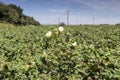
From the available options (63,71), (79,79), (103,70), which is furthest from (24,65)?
(103,70)

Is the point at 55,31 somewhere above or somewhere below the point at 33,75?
above

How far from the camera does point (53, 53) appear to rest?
14.5 ft

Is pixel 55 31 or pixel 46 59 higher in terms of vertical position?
pixel 55 31

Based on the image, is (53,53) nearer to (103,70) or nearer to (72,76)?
(72,76)

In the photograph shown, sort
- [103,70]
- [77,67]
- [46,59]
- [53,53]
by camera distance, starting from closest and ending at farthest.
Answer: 1. [103,70]
2. [77,67]
3. [46,59]
4. [53,53]

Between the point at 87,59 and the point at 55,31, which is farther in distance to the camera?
the point at 55,31

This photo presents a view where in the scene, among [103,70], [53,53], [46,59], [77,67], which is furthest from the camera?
[53,53]

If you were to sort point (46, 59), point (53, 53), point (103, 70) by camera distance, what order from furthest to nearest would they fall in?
point (53, 53) → point (46, 59) → point (103, 70)

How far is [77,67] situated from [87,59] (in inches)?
7.6

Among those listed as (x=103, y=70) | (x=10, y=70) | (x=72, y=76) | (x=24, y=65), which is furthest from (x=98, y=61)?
(x=10, y=70)

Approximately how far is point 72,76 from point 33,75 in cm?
60

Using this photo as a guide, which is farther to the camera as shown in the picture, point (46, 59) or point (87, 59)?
point (46, 59)

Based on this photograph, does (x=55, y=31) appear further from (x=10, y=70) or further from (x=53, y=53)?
(x=10, y=70)

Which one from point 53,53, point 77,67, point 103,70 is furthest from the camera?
point 53,53
